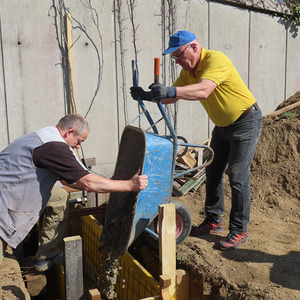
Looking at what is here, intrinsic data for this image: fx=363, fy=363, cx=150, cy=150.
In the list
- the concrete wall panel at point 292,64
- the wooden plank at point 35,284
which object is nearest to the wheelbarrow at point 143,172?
the wooden plank at point 35,284

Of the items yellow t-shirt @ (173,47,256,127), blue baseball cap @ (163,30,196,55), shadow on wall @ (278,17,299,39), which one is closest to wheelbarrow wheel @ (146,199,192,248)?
yellow t-shirt @ (173,47,256,127)

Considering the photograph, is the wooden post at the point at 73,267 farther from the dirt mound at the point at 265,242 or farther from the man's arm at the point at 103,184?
the dirt mound at the point at 265,242

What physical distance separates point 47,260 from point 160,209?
1360mm

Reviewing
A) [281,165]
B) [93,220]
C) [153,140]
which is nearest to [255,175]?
[281,165]

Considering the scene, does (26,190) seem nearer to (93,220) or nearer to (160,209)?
(160,209)

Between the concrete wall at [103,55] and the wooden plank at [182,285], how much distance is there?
8.37ft

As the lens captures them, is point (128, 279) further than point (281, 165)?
No

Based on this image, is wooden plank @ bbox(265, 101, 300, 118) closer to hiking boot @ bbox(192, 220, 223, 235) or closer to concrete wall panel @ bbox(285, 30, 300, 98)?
concrete wall panel @ bbox(285, 30, 300, 98)

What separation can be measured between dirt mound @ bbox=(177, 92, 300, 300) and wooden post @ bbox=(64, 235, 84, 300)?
1.04 m

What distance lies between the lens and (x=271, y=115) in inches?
257

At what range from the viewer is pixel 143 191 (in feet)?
9.32

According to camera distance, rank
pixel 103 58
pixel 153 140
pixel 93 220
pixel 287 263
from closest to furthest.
→ 1. pixel 153 140
2. pixel 287 263
3. pixel 93 220
4. pixel 103 58

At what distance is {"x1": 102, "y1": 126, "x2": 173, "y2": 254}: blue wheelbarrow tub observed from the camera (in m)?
2.84

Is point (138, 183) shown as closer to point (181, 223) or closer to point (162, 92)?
point (162, 92)
